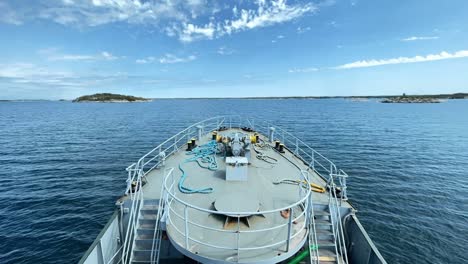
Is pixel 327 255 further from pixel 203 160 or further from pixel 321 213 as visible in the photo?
pixel 203 160

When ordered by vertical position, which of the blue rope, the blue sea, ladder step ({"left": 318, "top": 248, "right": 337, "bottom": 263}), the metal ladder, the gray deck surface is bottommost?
the blue sea

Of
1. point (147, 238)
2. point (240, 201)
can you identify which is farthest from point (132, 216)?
point (240, 201)

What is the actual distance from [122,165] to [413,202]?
21.9 meters

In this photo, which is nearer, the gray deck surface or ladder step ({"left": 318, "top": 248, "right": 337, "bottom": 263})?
the gray deck surface

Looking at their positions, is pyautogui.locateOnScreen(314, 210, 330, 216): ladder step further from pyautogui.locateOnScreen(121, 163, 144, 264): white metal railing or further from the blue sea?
the blue sea

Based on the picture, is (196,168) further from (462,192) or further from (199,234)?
(462,192)

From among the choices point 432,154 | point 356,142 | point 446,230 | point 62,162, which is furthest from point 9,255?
point 432,154

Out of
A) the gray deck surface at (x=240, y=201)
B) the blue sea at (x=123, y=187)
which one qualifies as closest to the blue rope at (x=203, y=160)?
the gray deck surface at (x=240, y=201)

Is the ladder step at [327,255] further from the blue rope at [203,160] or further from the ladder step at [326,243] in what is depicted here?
the blue rope at [203,160]

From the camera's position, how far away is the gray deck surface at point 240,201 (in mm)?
4651

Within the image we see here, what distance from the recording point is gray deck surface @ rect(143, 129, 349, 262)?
4.65 m

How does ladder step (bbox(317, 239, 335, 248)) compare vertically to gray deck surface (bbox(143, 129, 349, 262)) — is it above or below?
below

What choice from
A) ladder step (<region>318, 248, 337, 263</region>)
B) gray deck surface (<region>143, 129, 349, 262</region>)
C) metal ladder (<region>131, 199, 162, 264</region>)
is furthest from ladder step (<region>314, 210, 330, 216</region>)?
metal ladder (<region>131, 199, 162, 264</region>)

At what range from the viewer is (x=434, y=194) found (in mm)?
14836
